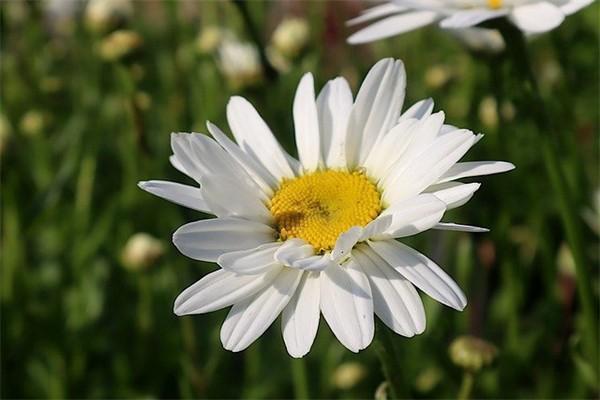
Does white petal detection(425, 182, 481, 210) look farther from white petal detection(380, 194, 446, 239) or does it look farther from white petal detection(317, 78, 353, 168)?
white petal detection(317, 78, 353, 168)

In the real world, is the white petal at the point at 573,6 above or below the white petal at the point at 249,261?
above

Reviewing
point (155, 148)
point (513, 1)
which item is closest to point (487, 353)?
point (513, 1)

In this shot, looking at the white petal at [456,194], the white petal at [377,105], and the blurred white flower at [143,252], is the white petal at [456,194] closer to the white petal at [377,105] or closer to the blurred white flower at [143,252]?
the white petal at [377,105]

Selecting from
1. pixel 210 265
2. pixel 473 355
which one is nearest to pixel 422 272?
pixel 473 355

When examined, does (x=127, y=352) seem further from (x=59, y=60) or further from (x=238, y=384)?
(x=59, y=60)

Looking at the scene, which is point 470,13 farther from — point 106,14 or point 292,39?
point 106,14

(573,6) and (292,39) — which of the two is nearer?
(573,6)

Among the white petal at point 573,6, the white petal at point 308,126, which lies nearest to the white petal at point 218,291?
the white petal at point 308,126
